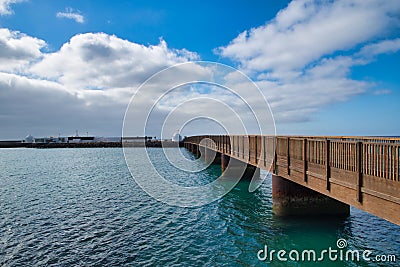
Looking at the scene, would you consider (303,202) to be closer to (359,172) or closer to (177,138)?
(359,172)

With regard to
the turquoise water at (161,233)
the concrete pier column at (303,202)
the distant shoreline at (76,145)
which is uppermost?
the distant shoreline at (76,145)

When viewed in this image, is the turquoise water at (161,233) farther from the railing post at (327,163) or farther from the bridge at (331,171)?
the railing post at (327,163)

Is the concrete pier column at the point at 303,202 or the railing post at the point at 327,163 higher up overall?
the railing post at the point at 327,163

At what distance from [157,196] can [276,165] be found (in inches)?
409

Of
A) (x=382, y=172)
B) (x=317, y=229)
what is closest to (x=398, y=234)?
(x=317, y=229)

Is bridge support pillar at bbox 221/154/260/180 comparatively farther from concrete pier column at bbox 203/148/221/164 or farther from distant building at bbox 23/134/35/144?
distant building at bbox 23/134/35/144

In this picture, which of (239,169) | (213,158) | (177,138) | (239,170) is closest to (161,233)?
(239,170)

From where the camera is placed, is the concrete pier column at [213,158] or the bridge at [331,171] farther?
the concrete pier column at [213,158]

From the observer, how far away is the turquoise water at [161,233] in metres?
11.0

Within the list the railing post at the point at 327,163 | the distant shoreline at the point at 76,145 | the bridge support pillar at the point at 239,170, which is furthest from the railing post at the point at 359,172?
the distant shoreline at the point at 76,145

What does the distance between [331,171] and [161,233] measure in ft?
26.5

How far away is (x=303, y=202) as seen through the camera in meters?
15.4

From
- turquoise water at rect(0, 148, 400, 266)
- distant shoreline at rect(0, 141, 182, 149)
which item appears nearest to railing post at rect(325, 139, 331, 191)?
turquoise water at rect(0, 148, 400, 266)

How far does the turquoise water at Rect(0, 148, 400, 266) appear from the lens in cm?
1100
